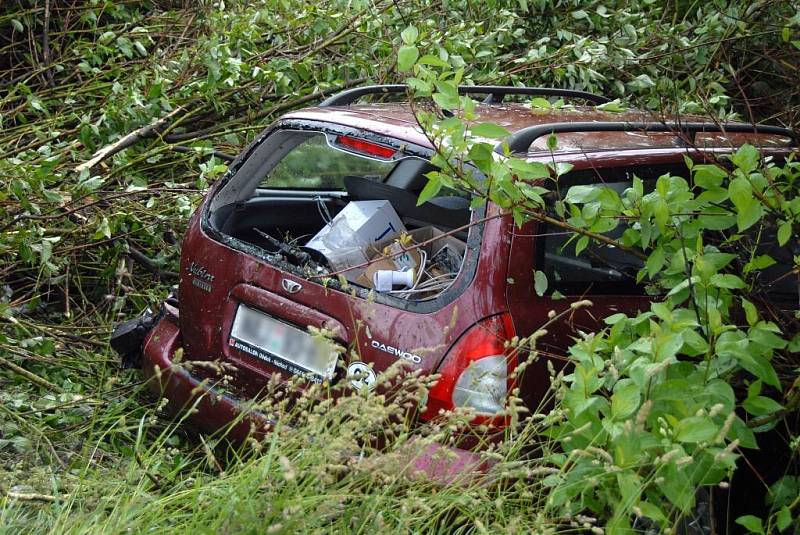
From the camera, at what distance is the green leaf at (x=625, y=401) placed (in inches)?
105

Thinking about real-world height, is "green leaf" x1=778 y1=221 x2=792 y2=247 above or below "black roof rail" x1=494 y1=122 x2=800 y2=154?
below

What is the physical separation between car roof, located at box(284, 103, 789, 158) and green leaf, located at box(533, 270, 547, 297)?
0.48m

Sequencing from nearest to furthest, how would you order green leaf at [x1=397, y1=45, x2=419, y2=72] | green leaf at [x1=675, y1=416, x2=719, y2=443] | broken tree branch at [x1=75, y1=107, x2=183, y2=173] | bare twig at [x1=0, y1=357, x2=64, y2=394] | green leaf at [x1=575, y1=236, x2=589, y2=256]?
green leaf at [x1=675, y1=416, x2=719, y2=443] → green leaf at [x1=397, y1=45, x2=419, y2=72] → green leaf at [x1=575, y1=236, x2=589, y2=256] → bare twig at [x1=0, y1=357, x2=64, y2=394] → broken tree branch at [x1=75, y1=107, x2=183, y2=173]

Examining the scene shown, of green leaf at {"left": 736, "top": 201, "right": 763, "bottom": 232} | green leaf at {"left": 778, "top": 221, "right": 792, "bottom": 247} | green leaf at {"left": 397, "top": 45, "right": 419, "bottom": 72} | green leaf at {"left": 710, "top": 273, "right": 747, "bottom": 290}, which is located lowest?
green leaf at {"left": 710, "top": 273, "right": 747, "bottom": 290}

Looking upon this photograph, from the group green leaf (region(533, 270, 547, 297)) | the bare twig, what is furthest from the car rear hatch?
the bare twig

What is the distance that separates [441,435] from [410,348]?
692mm

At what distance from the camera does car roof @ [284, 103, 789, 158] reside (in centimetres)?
361

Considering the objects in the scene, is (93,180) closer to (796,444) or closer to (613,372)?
(613,372)

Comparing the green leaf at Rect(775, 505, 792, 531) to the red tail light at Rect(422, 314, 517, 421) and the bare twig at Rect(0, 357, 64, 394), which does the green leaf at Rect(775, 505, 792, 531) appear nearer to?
the red tail light at Rect(422, 314, 517, 421)

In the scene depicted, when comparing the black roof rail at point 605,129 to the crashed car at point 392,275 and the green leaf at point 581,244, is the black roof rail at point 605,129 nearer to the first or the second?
the crashed car at point 392,275

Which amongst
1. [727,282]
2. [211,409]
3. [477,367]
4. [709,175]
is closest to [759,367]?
[727,282]

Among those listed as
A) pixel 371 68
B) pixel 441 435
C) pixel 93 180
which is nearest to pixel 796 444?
pixel 441 435

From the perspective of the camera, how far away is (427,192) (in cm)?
322

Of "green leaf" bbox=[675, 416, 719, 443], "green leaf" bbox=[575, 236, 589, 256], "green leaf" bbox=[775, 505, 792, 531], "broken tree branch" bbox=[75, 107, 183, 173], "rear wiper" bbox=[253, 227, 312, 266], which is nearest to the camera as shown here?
"green leaf" bbox=[675, 416, 719, 443]
